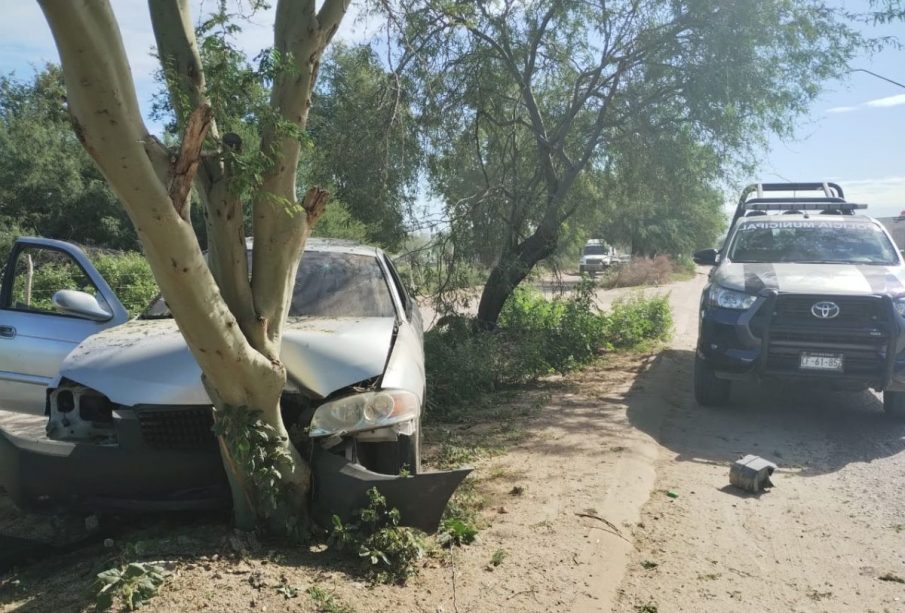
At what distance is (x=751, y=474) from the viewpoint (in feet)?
16.6

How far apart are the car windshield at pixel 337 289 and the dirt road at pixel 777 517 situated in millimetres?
2349

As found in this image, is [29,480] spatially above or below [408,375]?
below

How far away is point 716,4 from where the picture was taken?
9.73 metres

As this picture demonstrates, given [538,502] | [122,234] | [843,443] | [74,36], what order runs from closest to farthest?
1. [74,36]
2. [538,502]
3. [843,443]
4. [122,234]

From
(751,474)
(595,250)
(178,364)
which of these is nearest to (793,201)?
(751,474)

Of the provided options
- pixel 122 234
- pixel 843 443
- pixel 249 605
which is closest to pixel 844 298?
pixel 843 443

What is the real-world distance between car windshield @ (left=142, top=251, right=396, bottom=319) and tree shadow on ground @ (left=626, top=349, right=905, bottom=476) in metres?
2.85

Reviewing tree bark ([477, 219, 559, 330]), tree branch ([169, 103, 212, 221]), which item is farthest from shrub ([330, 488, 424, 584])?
tree bark ([477, 219, 559, 330])

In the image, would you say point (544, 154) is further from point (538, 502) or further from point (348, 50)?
point (538, 502)

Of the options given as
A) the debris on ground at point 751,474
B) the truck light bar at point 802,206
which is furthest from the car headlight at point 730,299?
the truck light bar at point 802,206

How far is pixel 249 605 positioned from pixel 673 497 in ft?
10.1

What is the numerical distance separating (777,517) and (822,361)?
2.61 meters

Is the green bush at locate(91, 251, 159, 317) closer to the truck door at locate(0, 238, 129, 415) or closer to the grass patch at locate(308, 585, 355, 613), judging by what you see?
the truck door at locate(0, 238, 129, 415)

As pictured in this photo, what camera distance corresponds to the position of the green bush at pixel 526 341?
7859mm
